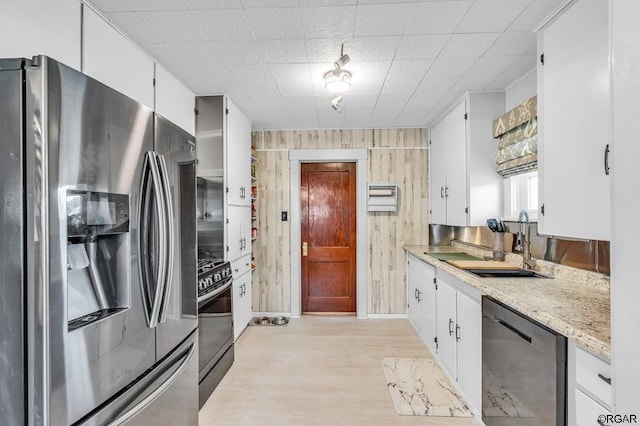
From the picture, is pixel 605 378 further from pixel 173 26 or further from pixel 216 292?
pixel 173 26

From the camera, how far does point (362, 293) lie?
4262mm

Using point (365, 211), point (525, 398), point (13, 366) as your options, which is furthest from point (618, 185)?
point (365, 211)

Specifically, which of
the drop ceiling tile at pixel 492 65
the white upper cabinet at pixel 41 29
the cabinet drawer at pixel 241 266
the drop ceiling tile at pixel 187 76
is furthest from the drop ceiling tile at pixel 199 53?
the drop ceiling tile at pixel 492 65

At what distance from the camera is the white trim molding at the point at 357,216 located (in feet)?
13.9

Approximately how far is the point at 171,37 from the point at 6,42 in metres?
0.96

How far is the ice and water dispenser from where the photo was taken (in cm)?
102

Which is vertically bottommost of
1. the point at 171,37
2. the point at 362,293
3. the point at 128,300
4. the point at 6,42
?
the point at 362,293

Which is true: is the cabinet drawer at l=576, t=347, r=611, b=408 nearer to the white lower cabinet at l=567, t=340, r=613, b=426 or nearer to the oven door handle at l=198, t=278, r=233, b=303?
the white lower cabinet at l=567, t=340, r=613, b=426

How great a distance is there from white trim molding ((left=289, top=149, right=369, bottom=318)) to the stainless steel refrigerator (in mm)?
2766

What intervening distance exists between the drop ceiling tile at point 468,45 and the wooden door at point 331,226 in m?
2.20

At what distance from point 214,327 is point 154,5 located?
85.3 inches

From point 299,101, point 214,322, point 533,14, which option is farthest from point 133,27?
point 533,14

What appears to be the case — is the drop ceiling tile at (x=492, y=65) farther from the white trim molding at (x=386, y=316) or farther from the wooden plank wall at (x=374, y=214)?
the white trim molding at (x=386, y=316)

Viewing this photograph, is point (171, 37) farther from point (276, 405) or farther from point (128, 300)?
point (276, 405)
